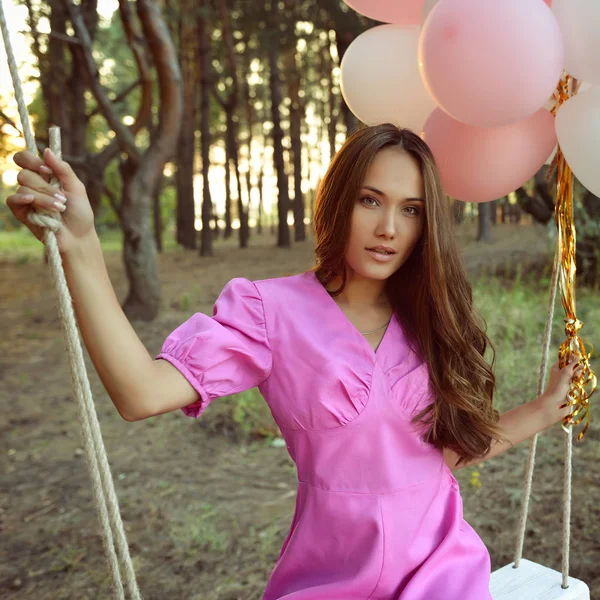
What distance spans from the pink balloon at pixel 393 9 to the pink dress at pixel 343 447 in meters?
0.94

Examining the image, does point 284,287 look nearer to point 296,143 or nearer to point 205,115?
point 205,115

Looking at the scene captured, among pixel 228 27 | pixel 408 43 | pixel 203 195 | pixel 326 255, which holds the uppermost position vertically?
pixel 228 27

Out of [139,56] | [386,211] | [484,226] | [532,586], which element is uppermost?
[139,56]

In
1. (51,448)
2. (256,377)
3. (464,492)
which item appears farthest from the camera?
(51,448)

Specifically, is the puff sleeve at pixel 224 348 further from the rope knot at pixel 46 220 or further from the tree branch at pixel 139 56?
the tree branch at pixel 139 56

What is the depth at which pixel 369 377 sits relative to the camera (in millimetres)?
1601

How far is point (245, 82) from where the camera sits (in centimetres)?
1689

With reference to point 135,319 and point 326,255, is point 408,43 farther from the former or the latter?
point 135,319

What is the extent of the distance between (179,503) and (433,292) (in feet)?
8.31

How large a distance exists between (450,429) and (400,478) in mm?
179

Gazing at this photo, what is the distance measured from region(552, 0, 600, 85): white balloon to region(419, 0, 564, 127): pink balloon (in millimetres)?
58

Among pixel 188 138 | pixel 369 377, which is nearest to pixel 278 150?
pixel 188 138

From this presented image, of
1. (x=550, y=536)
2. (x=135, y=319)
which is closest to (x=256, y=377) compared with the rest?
(x=550, y=536)

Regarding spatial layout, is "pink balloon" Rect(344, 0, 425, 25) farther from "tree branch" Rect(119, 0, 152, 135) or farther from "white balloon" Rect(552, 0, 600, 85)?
"tree branch" Rect(119, 0, 152, 135)
